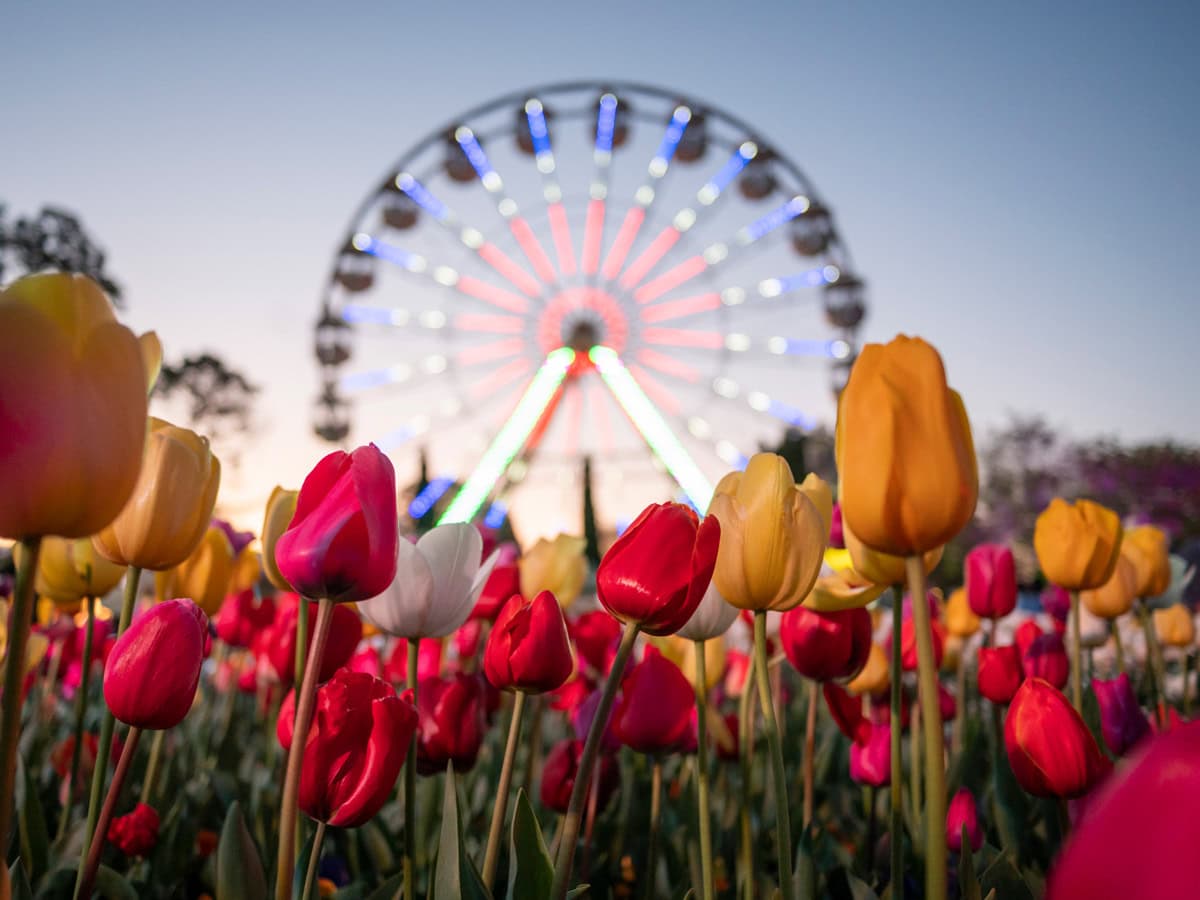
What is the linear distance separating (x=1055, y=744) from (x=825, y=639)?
0.33 metres

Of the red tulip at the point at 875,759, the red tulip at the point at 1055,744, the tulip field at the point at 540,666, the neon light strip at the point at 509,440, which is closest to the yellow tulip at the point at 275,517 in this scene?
the tulip field at the point at 540,666

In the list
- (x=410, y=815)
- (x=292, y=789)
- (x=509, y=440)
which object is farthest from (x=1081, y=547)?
(x=509, y=440)

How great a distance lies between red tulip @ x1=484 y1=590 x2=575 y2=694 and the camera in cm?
85

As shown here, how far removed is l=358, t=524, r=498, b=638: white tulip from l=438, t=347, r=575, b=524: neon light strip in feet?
31.9

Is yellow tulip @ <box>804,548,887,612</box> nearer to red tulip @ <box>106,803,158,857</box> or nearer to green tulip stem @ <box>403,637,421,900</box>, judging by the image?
green tulip stem @ <box>403,637,421,900</box>

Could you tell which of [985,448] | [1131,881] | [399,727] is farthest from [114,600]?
[985,448]

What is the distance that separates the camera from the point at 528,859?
759 mm

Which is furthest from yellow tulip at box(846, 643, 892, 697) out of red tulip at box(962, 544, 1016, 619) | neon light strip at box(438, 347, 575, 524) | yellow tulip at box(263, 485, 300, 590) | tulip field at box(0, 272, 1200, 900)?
neon light strip at box(438, 347, 575, 524)

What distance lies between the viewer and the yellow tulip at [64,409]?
46 centimetres

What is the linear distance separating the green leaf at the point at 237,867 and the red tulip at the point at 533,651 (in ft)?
0.86

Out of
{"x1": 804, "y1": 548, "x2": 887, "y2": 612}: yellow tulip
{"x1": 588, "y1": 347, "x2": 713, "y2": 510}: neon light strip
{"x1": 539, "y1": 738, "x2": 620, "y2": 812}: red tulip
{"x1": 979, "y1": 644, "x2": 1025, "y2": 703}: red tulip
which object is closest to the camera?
{"x1": 804, "y1": 548, "x2": 887, "y2": 612}: yellow tulip

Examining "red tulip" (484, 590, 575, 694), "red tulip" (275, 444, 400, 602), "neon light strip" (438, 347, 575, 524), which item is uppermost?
"neon light strip" (438, 347, 575, 524)

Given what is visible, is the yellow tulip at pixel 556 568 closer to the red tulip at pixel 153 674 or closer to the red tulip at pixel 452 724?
the red tulip at pixel 452 724

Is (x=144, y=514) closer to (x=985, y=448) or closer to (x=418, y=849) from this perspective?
(x=418, y=849)
